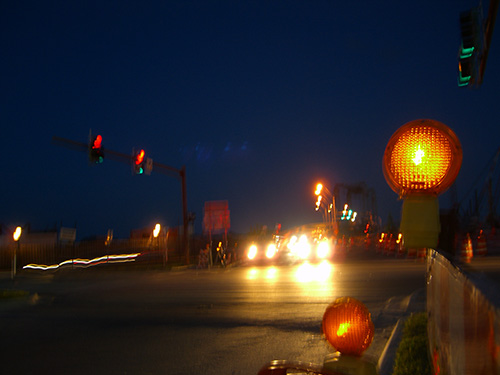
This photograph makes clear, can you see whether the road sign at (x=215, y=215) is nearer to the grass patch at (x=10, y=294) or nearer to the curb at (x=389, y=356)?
the grass patch at (x=10, y=294)

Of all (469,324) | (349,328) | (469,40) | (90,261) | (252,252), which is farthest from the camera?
(90,261)

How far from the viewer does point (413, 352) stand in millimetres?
5703

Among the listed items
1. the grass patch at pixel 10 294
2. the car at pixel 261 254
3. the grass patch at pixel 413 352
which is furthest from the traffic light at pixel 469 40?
the car at pixel 261 254

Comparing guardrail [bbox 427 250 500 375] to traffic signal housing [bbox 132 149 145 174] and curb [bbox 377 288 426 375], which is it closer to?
curb [bbox 377 288 426 375]

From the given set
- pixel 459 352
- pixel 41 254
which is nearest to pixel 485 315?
pixel 459 352

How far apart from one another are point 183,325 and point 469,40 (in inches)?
279

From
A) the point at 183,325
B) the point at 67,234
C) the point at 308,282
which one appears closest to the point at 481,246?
the point at 308,282

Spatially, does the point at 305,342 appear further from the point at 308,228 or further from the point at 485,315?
the point at 308,228

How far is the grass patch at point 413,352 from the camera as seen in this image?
5.02 meters

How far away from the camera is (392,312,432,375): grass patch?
5016 mm

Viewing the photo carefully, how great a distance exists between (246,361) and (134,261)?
2716cm

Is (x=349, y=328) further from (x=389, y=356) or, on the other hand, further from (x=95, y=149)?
(x=95, y=149)

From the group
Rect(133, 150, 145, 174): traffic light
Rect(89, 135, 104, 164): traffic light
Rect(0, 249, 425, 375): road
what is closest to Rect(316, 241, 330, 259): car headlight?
Rect(0, 249, 425, 375): road

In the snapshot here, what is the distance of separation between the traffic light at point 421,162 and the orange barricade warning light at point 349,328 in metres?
0.38
